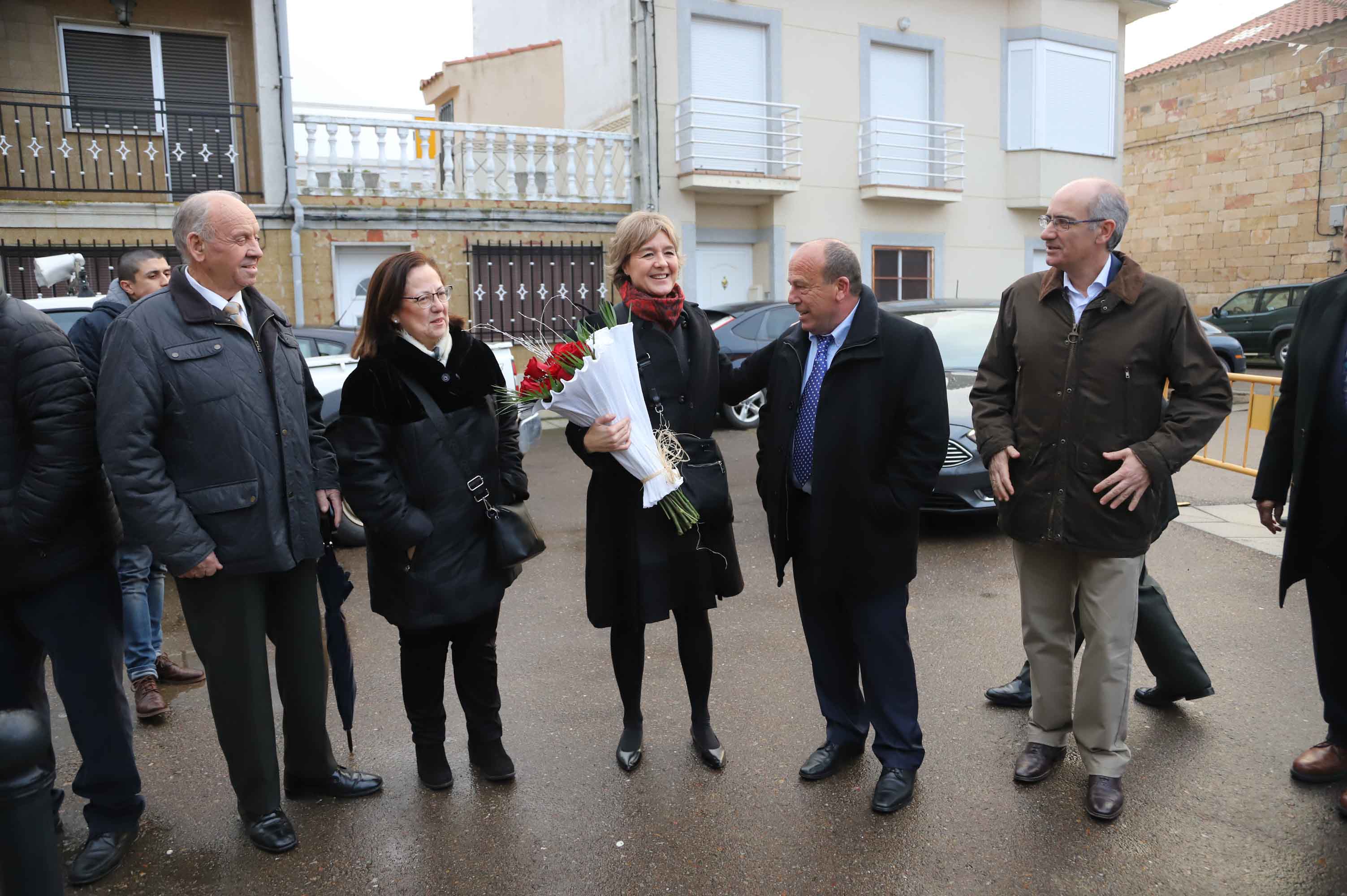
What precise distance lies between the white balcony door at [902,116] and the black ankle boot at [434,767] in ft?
48.8

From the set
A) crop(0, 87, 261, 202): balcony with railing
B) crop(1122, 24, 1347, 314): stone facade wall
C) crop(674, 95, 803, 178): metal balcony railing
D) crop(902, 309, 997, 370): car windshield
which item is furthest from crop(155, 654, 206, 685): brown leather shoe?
crop(1122, 24, 1347, 314): stone facade wall

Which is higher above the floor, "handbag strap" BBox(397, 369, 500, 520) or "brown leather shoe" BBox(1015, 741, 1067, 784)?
"handbag strap" BBox(397, 369, 500, 520)

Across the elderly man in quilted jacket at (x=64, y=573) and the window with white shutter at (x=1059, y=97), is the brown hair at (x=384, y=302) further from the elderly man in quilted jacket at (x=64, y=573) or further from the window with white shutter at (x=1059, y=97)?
the window with white shutter at (x=1059, y=97)

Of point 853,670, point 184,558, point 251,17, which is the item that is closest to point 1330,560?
point 853,670

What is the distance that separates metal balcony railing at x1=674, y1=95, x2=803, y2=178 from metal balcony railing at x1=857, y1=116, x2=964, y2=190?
134 centimetres

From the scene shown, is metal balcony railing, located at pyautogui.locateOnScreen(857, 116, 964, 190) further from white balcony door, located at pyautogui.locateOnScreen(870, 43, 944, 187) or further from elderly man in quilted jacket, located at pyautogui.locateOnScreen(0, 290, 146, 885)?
elderly man in quilted jacket, located at pyautogui.locateOnScreen(0, 290, 146, 885)

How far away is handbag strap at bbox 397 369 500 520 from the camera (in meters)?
3.19

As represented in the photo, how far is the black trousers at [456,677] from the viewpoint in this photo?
11.1ft

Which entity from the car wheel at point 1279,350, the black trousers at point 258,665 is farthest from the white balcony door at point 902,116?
the black trousers at point 258,665

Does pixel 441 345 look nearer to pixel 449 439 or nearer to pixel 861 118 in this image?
pixel 449 439

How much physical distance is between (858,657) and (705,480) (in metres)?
0.85

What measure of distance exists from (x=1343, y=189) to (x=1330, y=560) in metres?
25.0

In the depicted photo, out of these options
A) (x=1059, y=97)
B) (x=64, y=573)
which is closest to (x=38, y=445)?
(x=64, y=573)

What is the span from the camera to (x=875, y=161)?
1661cm
